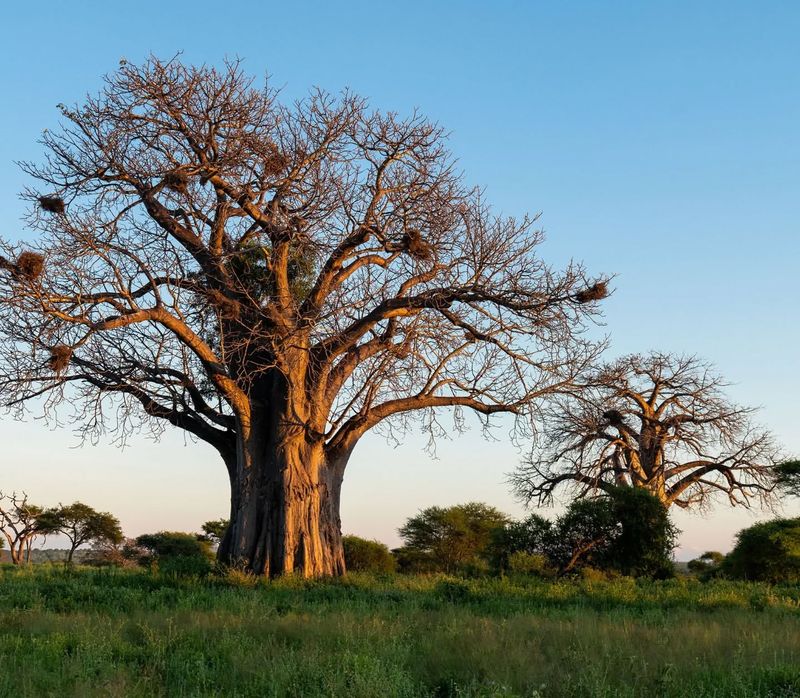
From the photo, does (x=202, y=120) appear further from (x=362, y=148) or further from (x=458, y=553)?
(x=458, y=553)

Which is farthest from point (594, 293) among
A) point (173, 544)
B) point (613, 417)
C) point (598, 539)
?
point (173, 544)

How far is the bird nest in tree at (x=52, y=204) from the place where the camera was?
17188 millimetres

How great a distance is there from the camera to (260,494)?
1808 cm

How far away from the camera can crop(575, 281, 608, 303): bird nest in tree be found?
682 inches

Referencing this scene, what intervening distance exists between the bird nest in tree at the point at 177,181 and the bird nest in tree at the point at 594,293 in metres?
8.22

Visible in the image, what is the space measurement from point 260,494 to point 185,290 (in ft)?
14.5

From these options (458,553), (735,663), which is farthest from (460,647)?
(458,553)

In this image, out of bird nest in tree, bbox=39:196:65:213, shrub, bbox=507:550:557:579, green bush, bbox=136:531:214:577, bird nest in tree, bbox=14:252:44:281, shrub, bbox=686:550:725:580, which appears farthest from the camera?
shrub, bbox=686:550:725:580

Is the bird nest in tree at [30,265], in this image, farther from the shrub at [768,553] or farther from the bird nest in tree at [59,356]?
the shrub at [768,553]

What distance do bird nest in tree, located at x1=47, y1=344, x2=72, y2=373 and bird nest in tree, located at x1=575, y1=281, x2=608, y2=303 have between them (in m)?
9.78

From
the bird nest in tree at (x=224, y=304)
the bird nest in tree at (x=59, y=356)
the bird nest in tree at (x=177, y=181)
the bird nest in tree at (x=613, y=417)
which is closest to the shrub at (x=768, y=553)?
the bird nest in tree at (x=613, y=417)

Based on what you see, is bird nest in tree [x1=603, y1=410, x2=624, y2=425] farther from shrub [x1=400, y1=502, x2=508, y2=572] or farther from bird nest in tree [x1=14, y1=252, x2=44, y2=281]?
bird nest in tree [x1=14, y1=252, x2=44, y2=281]

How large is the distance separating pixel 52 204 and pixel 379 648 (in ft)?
40.5

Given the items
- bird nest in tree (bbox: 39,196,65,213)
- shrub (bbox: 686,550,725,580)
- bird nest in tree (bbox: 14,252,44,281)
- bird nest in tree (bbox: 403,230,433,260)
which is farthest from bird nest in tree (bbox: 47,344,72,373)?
shrub (bbox: 686,550,725,580)
